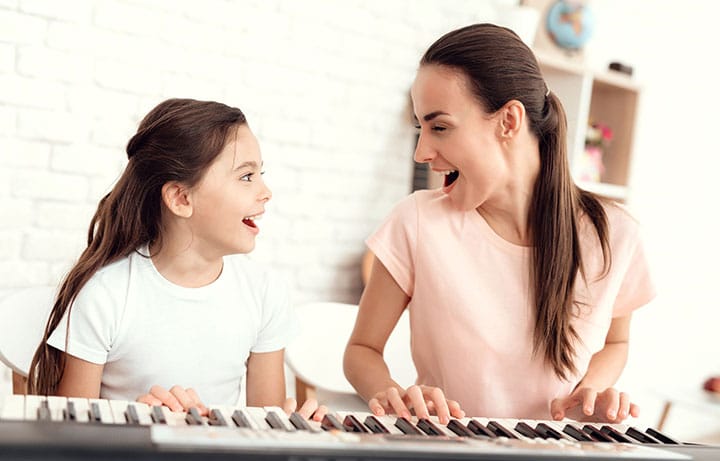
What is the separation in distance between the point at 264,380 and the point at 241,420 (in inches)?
28.7

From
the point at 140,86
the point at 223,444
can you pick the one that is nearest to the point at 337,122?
the point at 140,86

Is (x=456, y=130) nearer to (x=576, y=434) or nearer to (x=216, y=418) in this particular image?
(x=576, y=434)

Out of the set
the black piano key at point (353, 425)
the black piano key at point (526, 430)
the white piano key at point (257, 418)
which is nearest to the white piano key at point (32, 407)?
the white piano key at point (257, 418)

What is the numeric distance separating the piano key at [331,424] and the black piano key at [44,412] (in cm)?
28

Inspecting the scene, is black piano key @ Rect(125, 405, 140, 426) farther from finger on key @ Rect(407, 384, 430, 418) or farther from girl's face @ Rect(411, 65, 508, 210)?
girl's face @ Rect(411, 65, 508, 210)

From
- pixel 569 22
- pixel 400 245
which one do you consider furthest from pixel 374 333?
pixel 569 22

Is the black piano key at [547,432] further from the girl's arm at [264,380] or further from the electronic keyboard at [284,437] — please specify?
the girl's arm at [264,380]

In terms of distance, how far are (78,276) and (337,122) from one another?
5.56ft

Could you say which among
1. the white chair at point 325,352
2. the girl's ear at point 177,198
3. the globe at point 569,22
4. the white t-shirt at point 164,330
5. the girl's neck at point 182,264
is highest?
the globe at point 569,22

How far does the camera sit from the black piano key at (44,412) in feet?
2.85

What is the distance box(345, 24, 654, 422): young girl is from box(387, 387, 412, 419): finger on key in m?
0.37

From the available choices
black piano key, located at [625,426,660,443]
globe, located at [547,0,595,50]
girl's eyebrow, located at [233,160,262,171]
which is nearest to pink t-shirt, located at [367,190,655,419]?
girl's eyebrow, located at [233,160,262,171]

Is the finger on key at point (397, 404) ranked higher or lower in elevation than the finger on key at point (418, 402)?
lower

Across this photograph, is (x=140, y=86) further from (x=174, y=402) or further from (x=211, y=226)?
(x=174, y=402)
